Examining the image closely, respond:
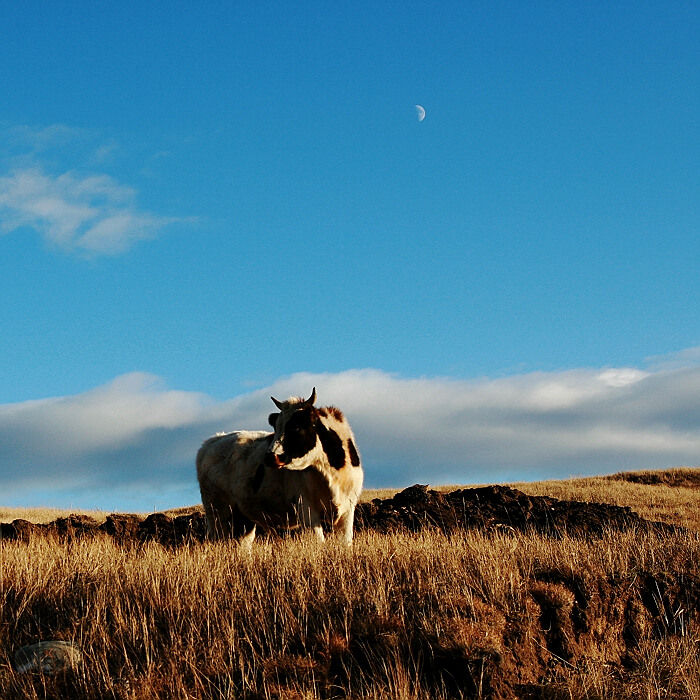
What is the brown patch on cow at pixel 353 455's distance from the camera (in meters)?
13.3

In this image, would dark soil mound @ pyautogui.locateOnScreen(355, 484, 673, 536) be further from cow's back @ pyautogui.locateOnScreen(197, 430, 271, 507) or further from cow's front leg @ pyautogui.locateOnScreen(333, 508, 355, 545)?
cow's front leg @ pyautogui.locateOnScreen(333, 508, 355, 545)

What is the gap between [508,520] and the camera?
67.1 ft

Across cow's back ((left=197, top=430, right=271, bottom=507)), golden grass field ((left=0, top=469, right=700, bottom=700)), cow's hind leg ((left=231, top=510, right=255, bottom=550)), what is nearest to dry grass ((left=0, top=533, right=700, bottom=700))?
golden grass field ((left=0, top=469, right=700, bottom=700))

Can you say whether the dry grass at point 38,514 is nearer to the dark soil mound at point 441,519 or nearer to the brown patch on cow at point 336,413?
the dark soil mound at point 441,519

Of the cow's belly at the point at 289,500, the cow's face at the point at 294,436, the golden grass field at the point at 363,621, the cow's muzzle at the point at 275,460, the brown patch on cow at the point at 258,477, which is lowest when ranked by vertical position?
the golden grass field at the point at 363,621

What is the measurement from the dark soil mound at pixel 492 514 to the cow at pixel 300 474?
448cm

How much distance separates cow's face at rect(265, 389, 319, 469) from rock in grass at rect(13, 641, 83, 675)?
501 cm

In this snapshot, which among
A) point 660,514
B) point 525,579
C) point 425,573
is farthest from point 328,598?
point 660,514

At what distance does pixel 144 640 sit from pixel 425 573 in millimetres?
3526

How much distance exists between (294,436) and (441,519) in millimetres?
7787

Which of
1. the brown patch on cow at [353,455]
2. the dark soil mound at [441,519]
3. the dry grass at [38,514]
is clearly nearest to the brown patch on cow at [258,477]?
the brown patch on cow at [353,455]

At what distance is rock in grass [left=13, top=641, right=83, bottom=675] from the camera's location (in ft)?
24.3

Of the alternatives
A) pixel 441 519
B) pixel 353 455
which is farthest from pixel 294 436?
pixel 441 519

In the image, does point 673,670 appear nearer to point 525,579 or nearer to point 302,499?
point 525,579
